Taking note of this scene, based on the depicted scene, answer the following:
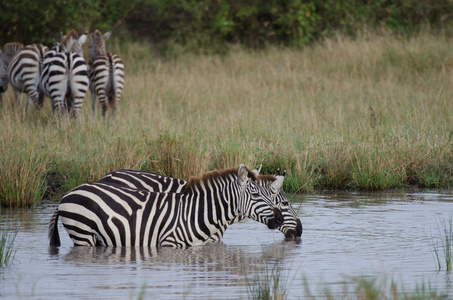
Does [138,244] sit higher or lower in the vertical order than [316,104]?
lower

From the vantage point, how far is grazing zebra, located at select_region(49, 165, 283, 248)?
247 inches

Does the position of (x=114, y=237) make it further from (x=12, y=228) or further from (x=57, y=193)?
(x=57, y=193)

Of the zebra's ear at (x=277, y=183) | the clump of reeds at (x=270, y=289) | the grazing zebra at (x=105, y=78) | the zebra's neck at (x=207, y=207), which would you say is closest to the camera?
the clump of reeds at (x=270, y=289)

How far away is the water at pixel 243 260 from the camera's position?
4965 mm

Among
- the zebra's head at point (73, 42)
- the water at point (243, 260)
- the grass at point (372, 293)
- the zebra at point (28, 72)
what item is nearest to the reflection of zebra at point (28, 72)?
the zebra at point (28, 72)

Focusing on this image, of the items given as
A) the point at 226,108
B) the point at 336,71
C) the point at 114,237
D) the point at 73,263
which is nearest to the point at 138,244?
the point at 114,237

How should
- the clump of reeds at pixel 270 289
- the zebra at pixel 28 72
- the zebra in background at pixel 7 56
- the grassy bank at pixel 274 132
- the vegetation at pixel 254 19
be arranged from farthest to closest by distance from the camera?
the vegetation at pixel 254 19
the zebra in background at pixel 7 56
the zebra at pixel 28 72
the grassy bank at pixel 274 132
the clump of reeds at pixel 270 289

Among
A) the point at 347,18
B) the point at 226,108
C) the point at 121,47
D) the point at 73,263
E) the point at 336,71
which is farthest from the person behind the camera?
the point at 347,18

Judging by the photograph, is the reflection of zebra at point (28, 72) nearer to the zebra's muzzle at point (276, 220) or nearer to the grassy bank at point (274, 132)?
the grassy bank at point (274, 132)

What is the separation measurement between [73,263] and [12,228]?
1.50 m

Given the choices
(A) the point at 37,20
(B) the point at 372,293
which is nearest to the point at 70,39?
(A) the point at 37,20

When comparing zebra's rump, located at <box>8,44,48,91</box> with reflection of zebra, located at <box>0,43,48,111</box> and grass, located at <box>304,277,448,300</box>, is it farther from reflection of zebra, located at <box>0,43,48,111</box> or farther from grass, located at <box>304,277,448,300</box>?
grass, located at <box>304,277,448,300</box>

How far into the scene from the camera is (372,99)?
14.2m

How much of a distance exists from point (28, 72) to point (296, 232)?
8.30 metres
